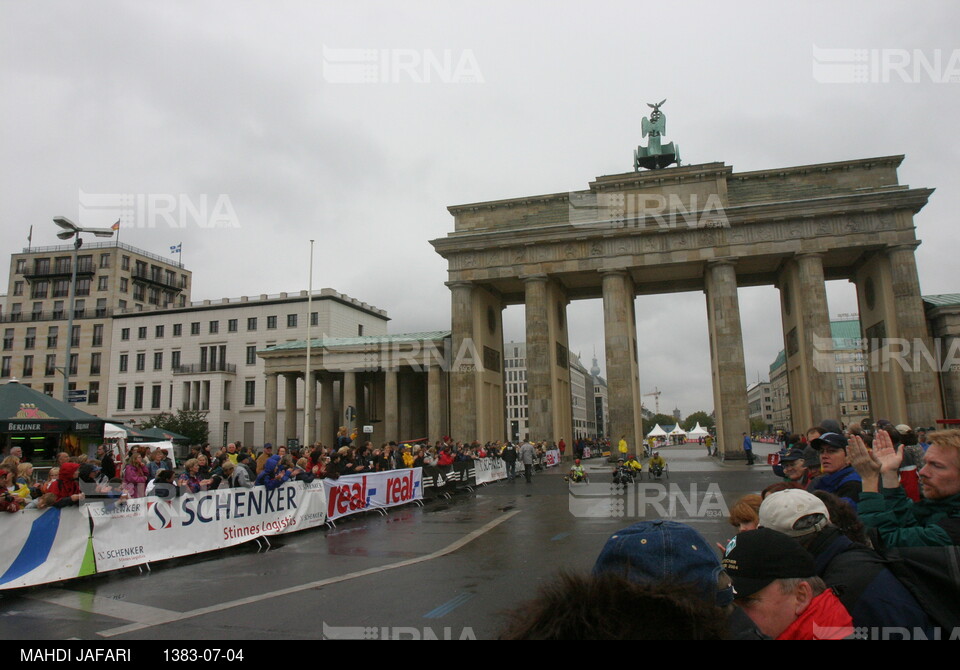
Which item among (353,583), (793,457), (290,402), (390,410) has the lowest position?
(353,583)

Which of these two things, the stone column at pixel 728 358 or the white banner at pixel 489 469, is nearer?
the white banner at pixel 489 469

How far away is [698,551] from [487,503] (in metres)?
18.5

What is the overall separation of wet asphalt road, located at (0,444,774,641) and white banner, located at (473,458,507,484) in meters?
10.5

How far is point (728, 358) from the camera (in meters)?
40.6

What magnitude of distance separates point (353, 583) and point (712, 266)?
38094mm

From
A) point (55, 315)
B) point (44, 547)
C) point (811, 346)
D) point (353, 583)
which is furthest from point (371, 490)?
point (55, 315)

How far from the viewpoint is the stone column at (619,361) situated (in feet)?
136

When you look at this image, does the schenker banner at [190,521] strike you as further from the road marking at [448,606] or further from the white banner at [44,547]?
the road marking at [448,606]

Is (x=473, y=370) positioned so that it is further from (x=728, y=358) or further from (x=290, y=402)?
(x=290, y=402)

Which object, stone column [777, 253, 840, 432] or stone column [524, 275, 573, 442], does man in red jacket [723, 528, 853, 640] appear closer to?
stone column [777, 253, 840, 432]

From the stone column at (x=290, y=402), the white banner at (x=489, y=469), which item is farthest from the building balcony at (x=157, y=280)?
the white banner at (x=489, y=469)

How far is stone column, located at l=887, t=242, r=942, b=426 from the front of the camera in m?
37.2

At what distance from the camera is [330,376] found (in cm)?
5972

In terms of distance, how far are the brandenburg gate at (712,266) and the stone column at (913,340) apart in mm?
80
